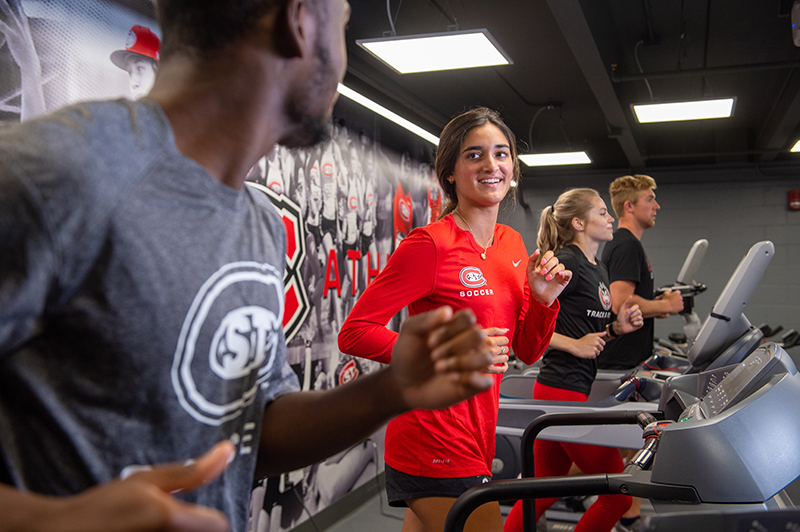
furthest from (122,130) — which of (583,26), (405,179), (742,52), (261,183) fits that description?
(742,52)

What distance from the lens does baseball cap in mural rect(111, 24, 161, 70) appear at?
7.03ft

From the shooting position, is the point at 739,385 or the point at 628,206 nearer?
the point at 739,385

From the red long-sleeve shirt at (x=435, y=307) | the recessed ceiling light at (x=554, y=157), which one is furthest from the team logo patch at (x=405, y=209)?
the red long-sleeve shirt at (x=435, y=307)

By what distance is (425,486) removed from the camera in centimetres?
161

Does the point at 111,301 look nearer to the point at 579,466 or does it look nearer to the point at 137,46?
the point at 137,46

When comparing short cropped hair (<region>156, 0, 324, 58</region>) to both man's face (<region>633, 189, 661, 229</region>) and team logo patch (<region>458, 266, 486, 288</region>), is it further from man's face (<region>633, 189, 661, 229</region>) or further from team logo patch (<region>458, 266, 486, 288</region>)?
man's face (<region>633, 189, 661, 229</region>)

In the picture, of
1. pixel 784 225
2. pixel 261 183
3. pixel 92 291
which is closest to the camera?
pixel 92 291

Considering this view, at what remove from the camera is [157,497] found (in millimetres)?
424

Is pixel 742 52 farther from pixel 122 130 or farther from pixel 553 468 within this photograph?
pixel 122 130

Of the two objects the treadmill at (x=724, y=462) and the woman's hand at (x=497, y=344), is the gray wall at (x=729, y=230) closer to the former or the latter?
the woman's hand at (x=497, y=344)

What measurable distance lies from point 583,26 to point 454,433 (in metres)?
2.93

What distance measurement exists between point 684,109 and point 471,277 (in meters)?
3.84

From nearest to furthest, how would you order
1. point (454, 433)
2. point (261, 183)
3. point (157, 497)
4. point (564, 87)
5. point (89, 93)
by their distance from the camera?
point (157, 497), point (454, 433), point (89, 93), point (261, 183), point (564, 87)

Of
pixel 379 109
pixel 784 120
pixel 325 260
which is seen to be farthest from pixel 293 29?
pixel 784 120
